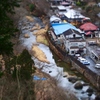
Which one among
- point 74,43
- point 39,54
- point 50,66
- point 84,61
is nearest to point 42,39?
point 39,54

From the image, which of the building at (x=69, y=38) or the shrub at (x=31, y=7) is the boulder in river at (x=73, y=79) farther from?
the shrub at (x=31, y=7)

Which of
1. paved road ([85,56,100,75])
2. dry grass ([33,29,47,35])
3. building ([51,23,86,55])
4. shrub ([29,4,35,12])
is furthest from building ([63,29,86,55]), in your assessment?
shrub ([29,4,35,12])

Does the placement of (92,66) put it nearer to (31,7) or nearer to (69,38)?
(69,38)

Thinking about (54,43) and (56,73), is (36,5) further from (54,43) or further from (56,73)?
(56,73)

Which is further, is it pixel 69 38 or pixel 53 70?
pixel 69 38

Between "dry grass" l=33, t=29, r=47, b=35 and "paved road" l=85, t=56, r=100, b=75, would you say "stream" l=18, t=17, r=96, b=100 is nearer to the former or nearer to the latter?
"dry grass" l=33, t=29, r=47, b=35

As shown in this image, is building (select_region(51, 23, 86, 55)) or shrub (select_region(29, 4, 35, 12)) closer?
building (select_region(51, 23, 86, 55))

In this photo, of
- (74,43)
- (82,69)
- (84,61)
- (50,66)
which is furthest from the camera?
(74,43)

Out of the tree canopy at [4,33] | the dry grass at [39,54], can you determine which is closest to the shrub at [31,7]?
the dry grass at [39,54]
